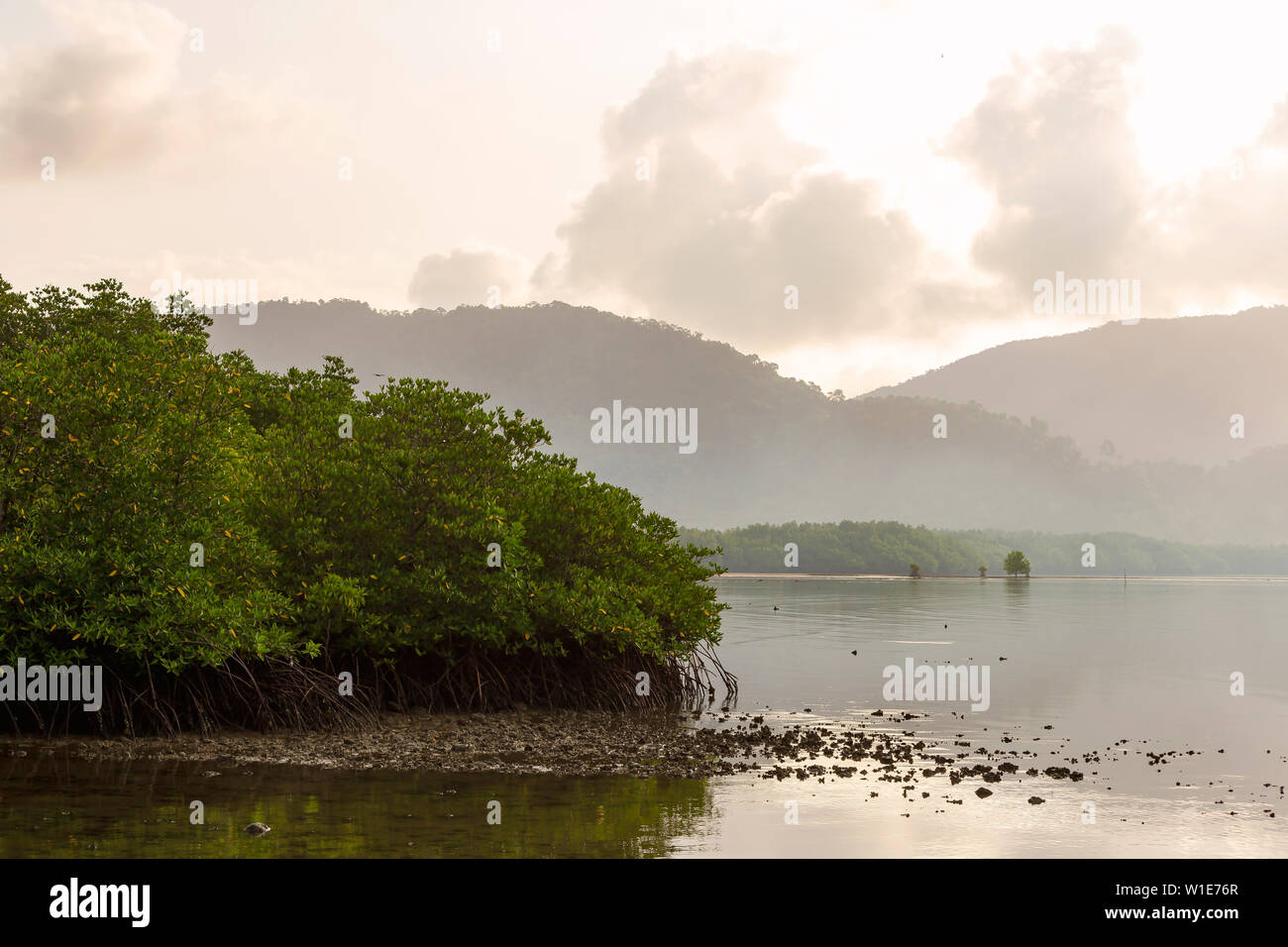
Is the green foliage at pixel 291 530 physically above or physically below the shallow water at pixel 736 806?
above

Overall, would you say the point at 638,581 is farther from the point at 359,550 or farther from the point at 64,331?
the point at 64,331

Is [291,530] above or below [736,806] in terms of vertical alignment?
A: above

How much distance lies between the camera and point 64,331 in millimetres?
46188

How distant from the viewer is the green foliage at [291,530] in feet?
88.5

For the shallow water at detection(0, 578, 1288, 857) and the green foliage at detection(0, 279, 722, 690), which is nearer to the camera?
the shallow water at detection(0, 578, 1288, 857)

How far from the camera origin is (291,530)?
32.9m

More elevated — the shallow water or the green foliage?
the green foliage

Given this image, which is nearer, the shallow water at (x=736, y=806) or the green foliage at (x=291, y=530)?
the shallow water at (x=736, y=806)

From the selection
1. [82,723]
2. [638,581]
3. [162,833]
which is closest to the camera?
[162,833]

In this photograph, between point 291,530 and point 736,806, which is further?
point 291,530

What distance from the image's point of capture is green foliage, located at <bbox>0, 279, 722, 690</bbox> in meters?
27.0
